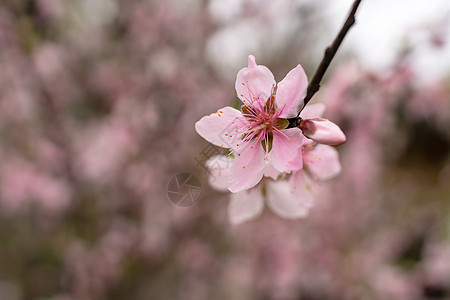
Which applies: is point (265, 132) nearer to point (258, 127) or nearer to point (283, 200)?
point (258, 127)

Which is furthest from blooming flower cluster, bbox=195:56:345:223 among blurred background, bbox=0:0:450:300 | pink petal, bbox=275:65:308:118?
blurred background, bbox=0:0:450:300

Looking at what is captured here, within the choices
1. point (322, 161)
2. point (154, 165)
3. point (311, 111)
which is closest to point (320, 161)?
point (322, 161)

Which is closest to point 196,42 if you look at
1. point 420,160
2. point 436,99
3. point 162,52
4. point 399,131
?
point 162,52

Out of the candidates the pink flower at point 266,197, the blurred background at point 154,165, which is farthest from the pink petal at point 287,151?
the blurred background at point 154,165

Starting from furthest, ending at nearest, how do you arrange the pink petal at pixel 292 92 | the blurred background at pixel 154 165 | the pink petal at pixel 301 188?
the blurred background at pixel 154 165 < the pink petal at pixel 301 188 < the pink petal at pixel 292 92

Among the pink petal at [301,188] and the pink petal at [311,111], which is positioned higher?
the pink petal at [311,111]

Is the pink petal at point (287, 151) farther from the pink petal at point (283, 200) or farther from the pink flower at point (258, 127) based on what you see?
the pink petal at point (283, 200)
